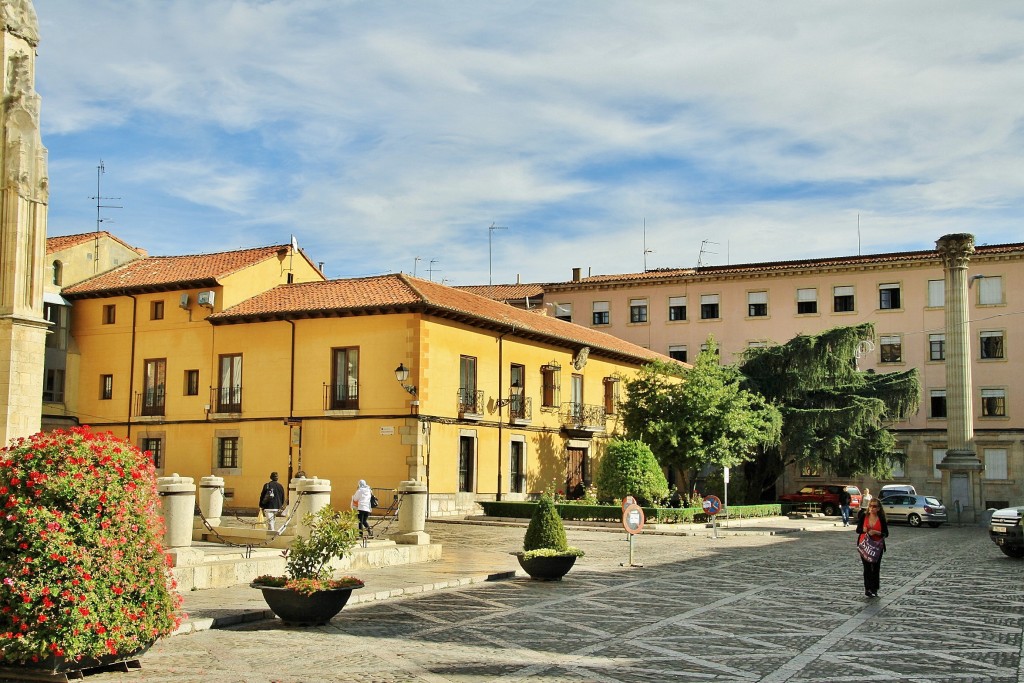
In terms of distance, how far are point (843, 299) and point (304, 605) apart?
49786mm

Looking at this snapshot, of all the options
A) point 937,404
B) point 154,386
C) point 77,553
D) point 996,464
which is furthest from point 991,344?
point 77,553

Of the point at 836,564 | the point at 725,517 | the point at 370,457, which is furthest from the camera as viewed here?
the point at 725,517

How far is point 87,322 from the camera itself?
41562 mm

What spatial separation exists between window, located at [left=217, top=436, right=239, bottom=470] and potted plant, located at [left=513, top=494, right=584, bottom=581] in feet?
71.4

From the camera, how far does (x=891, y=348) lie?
56281mm

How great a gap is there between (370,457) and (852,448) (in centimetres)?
2395

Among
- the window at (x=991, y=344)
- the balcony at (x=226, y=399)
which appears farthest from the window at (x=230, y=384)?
the window at (x=991, y=344)

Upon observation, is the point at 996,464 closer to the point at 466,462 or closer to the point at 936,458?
the point at 936,458

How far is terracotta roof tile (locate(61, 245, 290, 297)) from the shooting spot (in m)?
39.4

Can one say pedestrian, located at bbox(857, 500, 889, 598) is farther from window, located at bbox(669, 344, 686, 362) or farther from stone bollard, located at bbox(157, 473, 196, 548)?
window, located at bbox(669, 344, 686, 362)

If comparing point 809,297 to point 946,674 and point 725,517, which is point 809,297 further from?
point 946,674

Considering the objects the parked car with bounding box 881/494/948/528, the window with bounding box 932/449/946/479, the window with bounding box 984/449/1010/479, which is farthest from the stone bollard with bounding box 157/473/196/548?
the window with bounding box 984/449/1010/479

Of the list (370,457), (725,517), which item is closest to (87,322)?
(370,457)

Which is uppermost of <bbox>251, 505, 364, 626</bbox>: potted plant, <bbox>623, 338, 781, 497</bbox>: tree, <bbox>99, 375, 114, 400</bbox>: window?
<bbox>99, 375, 114, 400</bbox>: window
